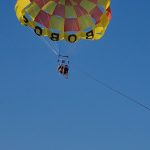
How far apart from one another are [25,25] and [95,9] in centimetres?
443

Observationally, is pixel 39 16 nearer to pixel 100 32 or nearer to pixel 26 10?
pixel 26 10

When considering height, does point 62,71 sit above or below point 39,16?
below

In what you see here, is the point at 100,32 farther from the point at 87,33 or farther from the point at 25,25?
the point at 25,25

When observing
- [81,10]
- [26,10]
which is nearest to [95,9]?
[81,10]

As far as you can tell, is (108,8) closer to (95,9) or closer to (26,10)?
(95,9)

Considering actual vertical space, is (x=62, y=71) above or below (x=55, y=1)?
below

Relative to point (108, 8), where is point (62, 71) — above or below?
below

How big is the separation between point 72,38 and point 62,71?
2207 millimetres

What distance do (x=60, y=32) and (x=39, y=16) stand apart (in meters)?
1.62

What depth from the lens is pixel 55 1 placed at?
145 ft

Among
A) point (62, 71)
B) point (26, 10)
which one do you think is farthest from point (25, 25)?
point (62, 71)

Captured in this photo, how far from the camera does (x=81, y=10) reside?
145 feet

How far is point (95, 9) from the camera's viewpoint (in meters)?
44.2

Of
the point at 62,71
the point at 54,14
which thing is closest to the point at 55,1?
the point at 54,14
